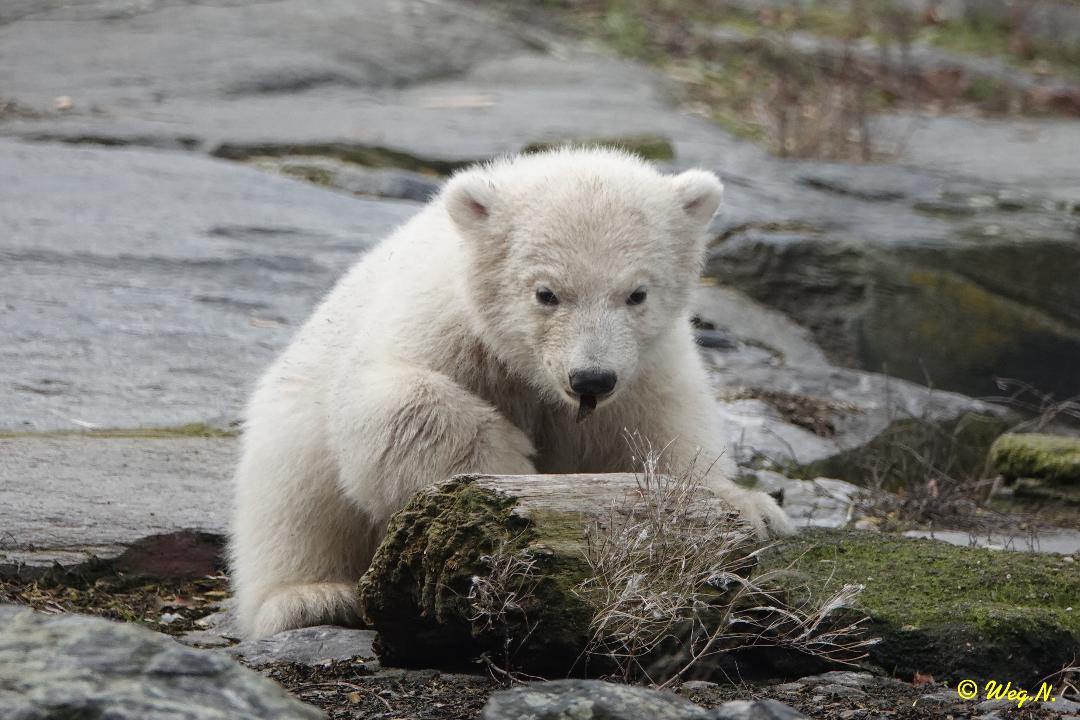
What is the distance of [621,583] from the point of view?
3.43 meters

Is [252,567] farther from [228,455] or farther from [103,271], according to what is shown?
[103,271]

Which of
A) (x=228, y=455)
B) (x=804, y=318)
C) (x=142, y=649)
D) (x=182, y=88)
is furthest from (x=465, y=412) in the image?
(x=182, y=88)

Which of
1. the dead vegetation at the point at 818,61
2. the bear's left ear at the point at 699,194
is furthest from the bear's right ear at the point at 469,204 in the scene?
the dead vegetation at the point at 818,61

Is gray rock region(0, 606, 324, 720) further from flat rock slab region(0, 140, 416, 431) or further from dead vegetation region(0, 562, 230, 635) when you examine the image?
flat rock slab region(0, 140, 416, 431)

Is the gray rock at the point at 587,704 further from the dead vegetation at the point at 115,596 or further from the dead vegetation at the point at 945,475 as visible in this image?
the dead vegetation at the point at 945,475

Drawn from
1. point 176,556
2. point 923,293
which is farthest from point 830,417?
point 176,556

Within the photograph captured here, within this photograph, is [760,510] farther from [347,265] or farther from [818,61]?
[818,61]

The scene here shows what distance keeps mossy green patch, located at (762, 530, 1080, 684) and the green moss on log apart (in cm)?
78

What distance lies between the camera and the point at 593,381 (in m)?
4.07

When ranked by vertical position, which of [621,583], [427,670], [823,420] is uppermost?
[621,583]

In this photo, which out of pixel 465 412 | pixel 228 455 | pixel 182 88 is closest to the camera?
pixel 465 412

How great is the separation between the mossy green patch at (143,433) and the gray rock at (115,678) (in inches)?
121

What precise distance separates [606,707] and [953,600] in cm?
152

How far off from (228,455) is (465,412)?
220 cm
